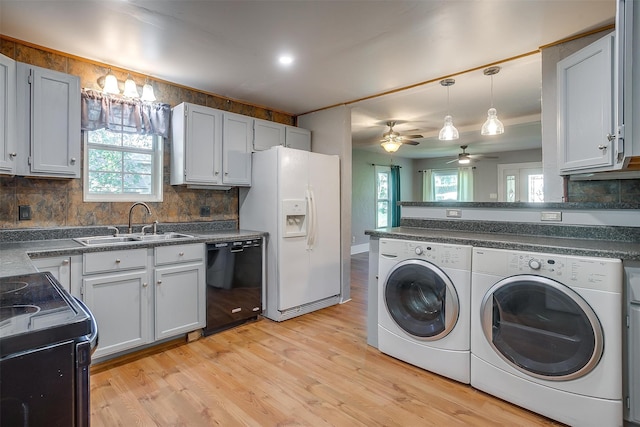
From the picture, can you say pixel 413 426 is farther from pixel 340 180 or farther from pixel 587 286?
pixel 340 180

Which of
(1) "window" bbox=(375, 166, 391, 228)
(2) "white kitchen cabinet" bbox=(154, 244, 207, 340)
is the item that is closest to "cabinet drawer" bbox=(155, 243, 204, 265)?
(2) "white kitchen cabinet" bbox=(154, 244, 207, 340)

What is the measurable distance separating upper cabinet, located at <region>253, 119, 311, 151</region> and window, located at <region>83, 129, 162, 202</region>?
1037mm

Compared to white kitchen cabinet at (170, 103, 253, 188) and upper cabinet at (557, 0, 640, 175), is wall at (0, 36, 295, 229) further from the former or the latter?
upper cabinet at (557, 0, 640, 175)

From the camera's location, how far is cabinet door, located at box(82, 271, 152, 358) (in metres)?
2.39

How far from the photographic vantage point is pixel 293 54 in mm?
2754

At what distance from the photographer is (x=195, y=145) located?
3.26m

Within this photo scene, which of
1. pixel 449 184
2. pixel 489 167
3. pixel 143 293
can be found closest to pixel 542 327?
pixel 143 293

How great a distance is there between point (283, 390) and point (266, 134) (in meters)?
2.73

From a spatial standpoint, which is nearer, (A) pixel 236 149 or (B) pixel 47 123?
(B) pixel 47 123

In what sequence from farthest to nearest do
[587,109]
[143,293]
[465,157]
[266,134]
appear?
[465,157]
[266,134]
[143,293]
[587,109]

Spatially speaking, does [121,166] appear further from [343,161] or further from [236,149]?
[343,161]

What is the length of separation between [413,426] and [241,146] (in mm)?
2968

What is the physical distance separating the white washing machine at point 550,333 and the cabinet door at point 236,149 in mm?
2481

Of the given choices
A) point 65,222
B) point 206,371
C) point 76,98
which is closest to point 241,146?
point 76,98
